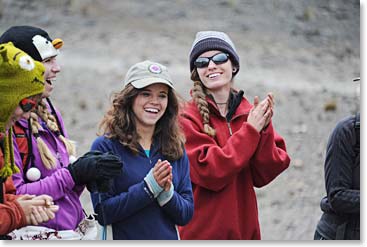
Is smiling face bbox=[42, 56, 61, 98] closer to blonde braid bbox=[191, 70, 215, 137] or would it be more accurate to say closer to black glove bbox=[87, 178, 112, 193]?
black glove bbox=[87, 178, 112, 193]

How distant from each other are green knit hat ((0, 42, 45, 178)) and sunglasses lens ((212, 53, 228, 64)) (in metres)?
1.08

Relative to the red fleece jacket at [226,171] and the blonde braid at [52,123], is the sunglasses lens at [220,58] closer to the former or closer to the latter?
the red fleece jacket at [226,171]

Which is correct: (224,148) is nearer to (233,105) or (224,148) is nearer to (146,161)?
(233,105)

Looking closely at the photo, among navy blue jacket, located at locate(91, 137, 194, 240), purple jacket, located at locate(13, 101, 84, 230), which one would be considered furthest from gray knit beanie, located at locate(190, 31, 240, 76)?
purple jacket, located at locate(13, 101, 84, 230)

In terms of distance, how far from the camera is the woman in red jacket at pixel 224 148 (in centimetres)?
316

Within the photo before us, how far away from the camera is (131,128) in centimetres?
307

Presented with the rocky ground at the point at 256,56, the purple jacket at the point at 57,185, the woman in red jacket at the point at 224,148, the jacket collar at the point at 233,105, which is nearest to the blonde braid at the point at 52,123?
the purple jacket at the point at 57,185

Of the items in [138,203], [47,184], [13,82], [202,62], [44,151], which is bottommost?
[138,203]

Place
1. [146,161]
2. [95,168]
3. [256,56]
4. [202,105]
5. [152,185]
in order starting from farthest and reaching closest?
1. [256,56]
2. [202,105]
3. [146,161]
4. [152,185]
5. [95,168]

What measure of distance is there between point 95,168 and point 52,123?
0.33 meters

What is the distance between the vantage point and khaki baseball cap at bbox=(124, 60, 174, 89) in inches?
119

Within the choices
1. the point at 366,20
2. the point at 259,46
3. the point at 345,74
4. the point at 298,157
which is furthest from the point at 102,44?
the point at 366,20

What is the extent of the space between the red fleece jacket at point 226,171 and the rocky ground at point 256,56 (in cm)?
262

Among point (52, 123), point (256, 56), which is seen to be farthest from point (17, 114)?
point (256, 56)
